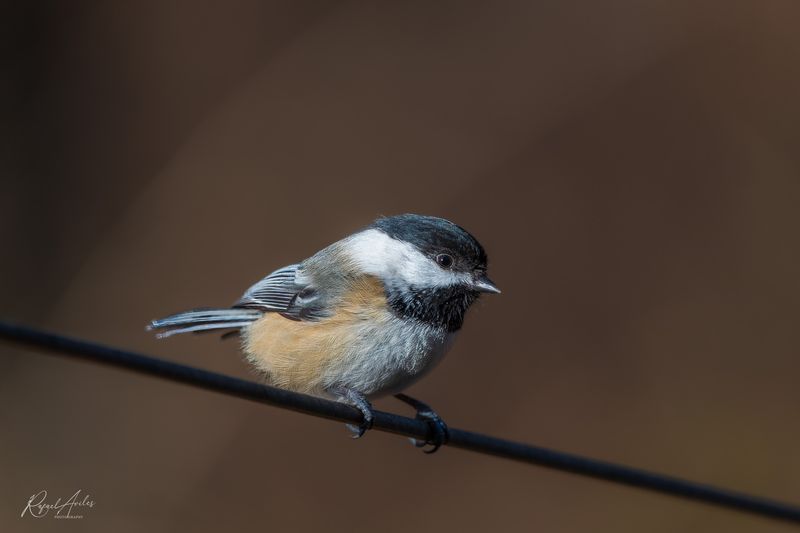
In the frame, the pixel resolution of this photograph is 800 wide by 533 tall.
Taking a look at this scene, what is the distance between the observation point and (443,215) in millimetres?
4641

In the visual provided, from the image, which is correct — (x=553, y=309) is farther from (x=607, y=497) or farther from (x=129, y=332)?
(x=129, y=332)

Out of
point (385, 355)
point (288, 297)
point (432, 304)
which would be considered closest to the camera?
point (385, 355)

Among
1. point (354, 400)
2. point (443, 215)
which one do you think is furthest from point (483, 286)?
point (443, 215)

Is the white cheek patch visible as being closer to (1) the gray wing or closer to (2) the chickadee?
(2) the chickadee

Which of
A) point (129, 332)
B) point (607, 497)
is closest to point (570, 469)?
point (607, 497)

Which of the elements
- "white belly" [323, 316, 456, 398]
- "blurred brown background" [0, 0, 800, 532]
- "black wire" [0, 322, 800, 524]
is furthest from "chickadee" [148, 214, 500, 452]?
"blurred brown background" [0, 0, 800, 532]

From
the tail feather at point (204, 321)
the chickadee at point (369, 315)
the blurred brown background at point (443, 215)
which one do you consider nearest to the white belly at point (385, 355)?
the chickadee at point (369, 315)

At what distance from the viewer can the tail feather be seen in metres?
2.86

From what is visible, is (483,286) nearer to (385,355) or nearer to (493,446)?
(385,355)

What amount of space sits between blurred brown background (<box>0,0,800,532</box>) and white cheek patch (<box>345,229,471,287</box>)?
5.90 feet

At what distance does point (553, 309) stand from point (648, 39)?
1.67 meters

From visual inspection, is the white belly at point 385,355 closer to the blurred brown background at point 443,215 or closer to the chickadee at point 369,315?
the chickadee at point 369,315

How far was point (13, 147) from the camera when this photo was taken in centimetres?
447

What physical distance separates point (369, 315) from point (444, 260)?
309 mm
